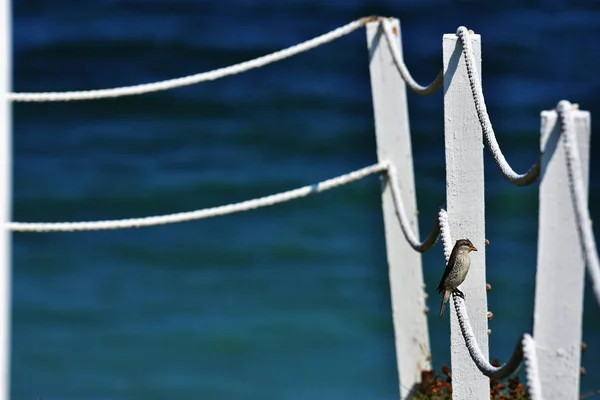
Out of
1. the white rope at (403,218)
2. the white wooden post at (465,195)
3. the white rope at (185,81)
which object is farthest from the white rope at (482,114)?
the white rope at (185,81)

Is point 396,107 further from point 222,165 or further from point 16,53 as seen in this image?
point 16,53

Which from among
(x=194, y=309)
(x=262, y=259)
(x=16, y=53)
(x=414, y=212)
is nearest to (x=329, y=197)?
(x=262, y=259)

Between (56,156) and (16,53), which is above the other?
(16,53)

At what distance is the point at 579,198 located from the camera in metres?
1.56

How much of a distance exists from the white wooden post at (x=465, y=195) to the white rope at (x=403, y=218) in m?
0.28

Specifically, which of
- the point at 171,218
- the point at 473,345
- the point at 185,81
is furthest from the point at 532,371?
the point at 185,81

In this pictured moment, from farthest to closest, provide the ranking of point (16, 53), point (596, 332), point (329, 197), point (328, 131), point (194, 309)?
point (16, 53)
point (328, 131)
point (329, 197)
point (194, 309)
point (596, 332)

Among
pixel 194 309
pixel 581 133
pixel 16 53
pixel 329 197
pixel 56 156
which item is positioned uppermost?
pixel 16 53

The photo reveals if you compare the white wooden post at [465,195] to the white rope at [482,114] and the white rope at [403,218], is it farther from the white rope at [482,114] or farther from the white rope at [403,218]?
the white rope at [403,218]

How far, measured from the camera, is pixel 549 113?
1.67m

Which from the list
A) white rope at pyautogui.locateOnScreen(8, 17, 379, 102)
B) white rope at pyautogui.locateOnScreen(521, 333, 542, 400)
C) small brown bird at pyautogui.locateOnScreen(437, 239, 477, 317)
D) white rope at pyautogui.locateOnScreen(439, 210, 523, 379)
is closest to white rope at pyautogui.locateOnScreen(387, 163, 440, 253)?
Answer: white rope at pyautogui.locateOnScreen(439, 210, 523, 379)

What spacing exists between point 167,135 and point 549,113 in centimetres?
716

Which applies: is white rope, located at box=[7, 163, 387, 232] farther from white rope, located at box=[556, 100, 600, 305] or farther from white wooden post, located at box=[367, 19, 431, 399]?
white rope, located at box=[556, 100, 600, 305]

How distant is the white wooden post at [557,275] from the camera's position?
5.36 feet
